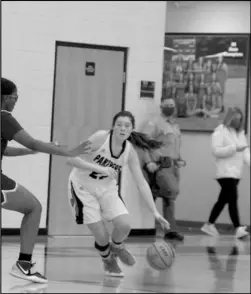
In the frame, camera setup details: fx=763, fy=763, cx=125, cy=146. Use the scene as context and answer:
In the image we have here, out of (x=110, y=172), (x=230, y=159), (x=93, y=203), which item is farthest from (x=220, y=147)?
(x=110, y=172)

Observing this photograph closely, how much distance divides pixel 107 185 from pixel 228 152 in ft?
14.5

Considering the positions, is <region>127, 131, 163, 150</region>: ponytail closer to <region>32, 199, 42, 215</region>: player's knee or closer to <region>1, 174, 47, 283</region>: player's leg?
<region>1, 174, 47, 283</region>: player's leg

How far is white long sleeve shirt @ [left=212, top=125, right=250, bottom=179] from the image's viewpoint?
11.0m

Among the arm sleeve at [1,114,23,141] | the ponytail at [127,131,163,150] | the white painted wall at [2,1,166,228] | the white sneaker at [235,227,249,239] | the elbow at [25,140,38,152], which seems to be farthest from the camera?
the white sneaker at [235,227,249,239]

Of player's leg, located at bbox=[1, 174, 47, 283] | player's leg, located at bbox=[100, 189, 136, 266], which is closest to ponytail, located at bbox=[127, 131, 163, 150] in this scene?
player's leg, located at bbox=[100, 189, 136, 266]

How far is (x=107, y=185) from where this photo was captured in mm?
6914

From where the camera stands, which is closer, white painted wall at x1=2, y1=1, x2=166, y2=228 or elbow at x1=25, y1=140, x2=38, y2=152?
elbow at x1=25, y1=140, x2=38, y2=152

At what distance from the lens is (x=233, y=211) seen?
11.2 metres

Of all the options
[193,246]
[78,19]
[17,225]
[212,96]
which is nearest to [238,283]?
[193,246]

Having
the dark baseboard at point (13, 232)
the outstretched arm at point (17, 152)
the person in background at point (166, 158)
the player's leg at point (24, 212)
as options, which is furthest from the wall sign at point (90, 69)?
the outstretched arm at point (17, 152)

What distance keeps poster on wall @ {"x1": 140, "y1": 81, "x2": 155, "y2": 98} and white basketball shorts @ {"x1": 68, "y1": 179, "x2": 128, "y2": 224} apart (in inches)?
150

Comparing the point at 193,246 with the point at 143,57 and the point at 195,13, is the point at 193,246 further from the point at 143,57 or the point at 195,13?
the point at 195,13

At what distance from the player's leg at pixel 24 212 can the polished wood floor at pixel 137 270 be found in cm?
55

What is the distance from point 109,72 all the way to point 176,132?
1.25 m
